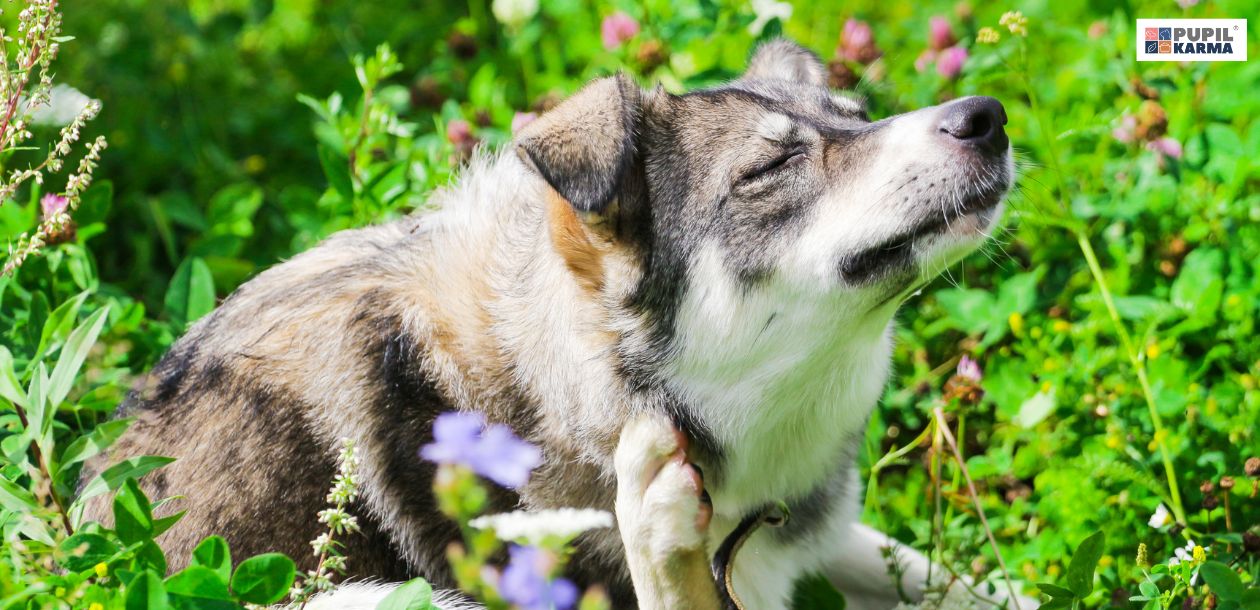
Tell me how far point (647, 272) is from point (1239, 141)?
227 centimetres

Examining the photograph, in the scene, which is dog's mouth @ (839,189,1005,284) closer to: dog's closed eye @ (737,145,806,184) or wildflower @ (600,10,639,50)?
dog's closed eye @ (737,145,806,184)

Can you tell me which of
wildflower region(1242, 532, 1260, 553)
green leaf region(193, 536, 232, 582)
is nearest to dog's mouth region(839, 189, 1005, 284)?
wildflower region(1242, 532, 1260, 553)

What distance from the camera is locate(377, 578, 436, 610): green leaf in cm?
224

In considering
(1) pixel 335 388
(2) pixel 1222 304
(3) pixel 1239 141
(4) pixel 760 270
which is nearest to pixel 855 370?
(4) pixel 760 270

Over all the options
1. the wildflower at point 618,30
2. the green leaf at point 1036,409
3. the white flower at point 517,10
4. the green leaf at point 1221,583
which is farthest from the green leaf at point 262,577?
the white flower at point 517,10

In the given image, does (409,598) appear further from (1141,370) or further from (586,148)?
(1141,370)

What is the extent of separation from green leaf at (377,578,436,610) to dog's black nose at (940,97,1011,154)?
4.69 feet

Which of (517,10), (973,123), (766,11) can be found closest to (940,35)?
(766,11)

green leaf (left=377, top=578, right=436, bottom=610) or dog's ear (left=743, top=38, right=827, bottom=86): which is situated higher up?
dog's ear (left=743, top=38, right=827, bottom=86)

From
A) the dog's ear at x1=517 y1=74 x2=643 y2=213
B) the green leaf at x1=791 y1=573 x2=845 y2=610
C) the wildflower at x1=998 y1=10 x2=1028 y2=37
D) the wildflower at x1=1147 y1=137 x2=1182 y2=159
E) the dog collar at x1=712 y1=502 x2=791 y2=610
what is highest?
the dog's ear at x1=517 y1=74 x2=643 y2=213

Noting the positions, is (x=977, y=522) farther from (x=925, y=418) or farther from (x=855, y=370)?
(x=855, y=370)

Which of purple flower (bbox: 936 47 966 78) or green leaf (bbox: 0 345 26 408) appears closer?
green leaf (bbox: 0 345 26 408)

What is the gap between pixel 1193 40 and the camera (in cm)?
427

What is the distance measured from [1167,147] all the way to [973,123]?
63.5 inches
